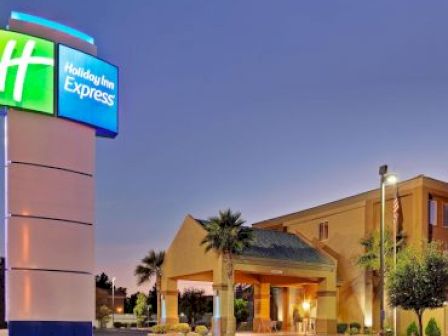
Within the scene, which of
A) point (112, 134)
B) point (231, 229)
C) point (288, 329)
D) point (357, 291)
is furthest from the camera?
point (288, 329)

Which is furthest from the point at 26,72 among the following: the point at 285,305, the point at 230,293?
the point at 285,305

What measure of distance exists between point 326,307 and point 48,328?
30373 millimetres

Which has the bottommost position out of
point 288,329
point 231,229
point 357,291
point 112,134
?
point 288,329

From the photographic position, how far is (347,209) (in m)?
49.9

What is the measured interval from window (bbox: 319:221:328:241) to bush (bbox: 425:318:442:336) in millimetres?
12639

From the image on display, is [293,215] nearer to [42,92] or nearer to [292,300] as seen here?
[292,300]

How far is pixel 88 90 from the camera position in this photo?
66.6 ft

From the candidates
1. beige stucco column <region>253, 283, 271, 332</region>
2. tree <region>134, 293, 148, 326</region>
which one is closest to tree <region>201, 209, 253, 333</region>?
beige stucco column <region>253, 283, 271, 332</region>

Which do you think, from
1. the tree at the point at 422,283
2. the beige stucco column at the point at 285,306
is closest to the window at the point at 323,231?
the beige stucco column at the point at 285,306

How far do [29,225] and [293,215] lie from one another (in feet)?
128

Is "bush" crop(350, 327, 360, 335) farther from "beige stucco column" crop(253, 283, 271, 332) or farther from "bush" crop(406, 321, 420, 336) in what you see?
"beige stucco column" crop(253, 283, 271, 332)

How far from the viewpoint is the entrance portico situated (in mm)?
42312

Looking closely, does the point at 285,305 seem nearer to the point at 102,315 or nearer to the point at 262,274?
the point at 262,274

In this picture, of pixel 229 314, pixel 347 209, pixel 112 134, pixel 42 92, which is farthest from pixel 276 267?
pixel 42 92
